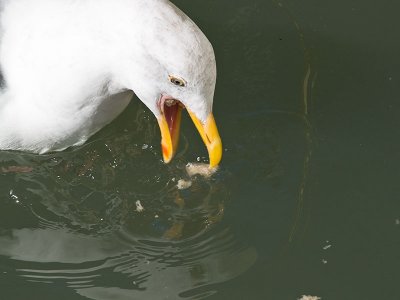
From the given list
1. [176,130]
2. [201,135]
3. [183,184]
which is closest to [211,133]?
[201,135]

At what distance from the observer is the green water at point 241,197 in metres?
2.88

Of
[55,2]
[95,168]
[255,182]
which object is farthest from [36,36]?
[255,182]

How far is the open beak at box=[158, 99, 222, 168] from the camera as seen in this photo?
2.62 metres

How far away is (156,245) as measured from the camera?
2.95 m

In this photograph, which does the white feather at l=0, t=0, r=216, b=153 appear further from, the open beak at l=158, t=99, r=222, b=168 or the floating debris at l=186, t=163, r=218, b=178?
the floating debris at l=186, t=163, r=218, b=178

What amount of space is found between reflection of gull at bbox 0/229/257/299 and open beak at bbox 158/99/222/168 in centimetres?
35

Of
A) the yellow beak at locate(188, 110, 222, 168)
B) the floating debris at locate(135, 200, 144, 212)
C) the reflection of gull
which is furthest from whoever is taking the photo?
the floating debris at locate(135, 200, 144, 212)

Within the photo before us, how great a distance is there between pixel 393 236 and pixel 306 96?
669 mm

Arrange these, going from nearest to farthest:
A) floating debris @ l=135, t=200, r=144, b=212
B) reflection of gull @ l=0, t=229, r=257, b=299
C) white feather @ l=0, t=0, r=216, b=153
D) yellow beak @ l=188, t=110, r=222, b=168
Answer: white feather @ l=0, t=0, r=216, b=153, yellow beak @ l=188, t=110, r=222, b=168, reflection of gull @ l=0, t=229, r=257, b=299, floating debris @ l=135, t=200, r=144, b=212

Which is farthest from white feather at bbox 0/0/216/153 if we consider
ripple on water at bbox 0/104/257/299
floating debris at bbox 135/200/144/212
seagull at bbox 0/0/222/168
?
floating debris at bbox 135/200/144/212

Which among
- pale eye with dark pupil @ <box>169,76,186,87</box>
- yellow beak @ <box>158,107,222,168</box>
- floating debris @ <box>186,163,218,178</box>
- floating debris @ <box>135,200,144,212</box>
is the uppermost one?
pale eye with dark pupil @ <box>169,76,186,87</box>

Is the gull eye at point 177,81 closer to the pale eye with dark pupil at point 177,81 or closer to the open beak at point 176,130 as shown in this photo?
the pale eye with dark pupil at point 177,81

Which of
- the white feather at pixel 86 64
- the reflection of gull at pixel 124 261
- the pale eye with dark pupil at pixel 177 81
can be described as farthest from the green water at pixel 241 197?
the pale eye with dark pupil at pixel 177 81

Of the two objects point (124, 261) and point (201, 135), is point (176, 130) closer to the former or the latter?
point (201, 135)
